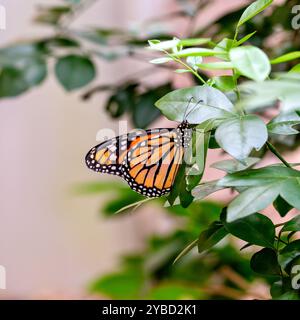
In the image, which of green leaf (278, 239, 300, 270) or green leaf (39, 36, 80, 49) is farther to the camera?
green leaf (39, 36, 80, 49)

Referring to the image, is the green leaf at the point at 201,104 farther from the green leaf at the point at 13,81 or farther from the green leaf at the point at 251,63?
the green leaf at the point at 13,81

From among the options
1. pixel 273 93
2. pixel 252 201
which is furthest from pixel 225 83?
pixel 273 93

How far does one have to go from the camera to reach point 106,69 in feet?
11.1

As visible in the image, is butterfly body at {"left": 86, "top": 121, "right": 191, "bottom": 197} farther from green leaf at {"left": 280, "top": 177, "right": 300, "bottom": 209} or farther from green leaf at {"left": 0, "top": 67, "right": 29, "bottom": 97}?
green leaf at {"left": 0, "top": 67, "right": 29, "bottom": 97}

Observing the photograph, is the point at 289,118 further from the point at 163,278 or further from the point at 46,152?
the point at 46,152

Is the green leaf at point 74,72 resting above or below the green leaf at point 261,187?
above

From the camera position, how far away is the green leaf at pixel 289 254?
0.61 metres

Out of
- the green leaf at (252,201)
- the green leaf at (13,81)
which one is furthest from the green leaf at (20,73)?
the green leaf at (252,201)

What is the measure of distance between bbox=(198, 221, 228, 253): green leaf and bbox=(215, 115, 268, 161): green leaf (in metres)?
0.13

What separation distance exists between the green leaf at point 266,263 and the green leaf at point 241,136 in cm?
16

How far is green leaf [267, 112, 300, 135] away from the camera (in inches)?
24.0

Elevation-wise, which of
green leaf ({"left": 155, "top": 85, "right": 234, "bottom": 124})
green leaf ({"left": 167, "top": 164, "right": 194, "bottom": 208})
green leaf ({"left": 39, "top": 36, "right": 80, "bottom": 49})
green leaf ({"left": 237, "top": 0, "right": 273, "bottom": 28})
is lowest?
green leaf ({"left": 167, "top": 164, "right": 194, "bottom": 208})

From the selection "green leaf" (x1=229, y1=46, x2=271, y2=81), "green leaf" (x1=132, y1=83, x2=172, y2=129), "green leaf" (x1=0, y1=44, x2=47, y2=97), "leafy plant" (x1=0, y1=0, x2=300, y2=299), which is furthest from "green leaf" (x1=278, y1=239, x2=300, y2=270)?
"green leaf" (x1=0, y1=44, x2=47, y2=97)
